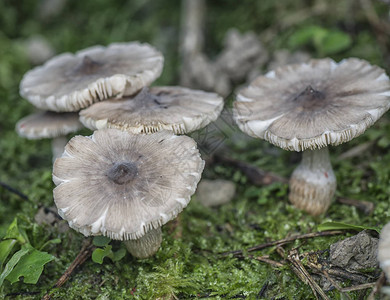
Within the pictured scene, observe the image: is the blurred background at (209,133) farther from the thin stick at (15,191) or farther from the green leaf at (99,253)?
the green leaf at (99,253)

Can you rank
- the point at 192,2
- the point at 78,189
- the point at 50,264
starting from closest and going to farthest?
the point at 78,189, the point at 50,264, the point at 192,2

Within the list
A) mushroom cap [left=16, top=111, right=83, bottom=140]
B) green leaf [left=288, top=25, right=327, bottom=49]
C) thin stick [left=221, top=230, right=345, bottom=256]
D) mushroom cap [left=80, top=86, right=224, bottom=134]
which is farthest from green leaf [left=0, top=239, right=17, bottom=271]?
green leaf [left=288, top=25, right=327, bottom=49]

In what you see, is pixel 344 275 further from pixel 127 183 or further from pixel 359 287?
pixel 127 183

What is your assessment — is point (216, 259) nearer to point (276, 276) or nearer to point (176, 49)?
point (276, 276)

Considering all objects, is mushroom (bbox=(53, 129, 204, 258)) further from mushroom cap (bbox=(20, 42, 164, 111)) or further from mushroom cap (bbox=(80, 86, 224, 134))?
mushroom cap (bbox=(20, 42, 164, 111))

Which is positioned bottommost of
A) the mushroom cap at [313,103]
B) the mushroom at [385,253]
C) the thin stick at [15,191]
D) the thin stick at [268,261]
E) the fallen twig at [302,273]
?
the thin stick at [15,191]

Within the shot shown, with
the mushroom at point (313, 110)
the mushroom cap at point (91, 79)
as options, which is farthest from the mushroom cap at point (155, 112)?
the mushroom at point (313, 110)

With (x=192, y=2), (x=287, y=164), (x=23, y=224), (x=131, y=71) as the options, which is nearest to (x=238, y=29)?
(x=192, y=2)
